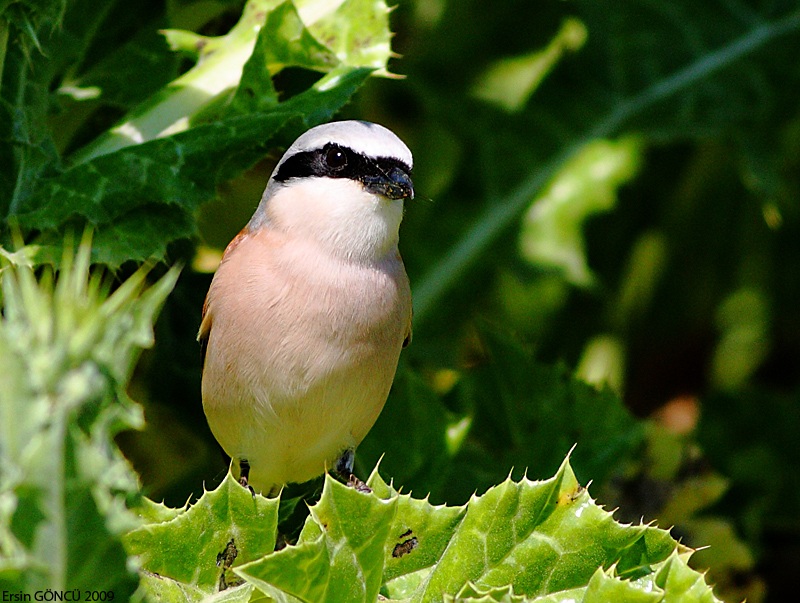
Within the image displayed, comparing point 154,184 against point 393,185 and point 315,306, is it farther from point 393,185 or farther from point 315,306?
point 393,185

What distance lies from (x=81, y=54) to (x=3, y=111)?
Result: 461 mm

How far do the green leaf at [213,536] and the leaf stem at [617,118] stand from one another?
2.65 metres

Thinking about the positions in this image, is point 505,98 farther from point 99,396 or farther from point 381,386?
point 99,396

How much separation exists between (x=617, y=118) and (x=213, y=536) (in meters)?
3.44

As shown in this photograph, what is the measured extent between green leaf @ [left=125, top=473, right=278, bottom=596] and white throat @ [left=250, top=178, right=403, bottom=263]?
2.73 ft

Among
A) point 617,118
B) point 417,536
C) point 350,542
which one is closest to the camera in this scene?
point 350,542

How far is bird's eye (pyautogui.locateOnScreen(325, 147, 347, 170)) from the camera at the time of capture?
283cm

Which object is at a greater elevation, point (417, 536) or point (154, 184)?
point (154, 184)

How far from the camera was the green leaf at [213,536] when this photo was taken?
2279mm

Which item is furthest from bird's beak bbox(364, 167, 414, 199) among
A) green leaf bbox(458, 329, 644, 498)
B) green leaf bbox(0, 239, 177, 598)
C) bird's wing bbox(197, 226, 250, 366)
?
green leaf bbox(0, 239, 177, 598)

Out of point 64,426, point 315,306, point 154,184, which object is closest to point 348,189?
point 315,306

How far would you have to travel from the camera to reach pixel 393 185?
2.80 m

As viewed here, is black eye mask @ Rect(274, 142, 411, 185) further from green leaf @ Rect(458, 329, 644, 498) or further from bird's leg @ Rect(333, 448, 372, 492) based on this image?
green leaf @ Rect(458, 329, 644, 498)

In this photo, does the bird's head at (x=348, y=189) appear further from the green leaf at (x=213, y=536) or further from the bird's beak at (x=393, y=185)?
the green leaf at (x=213, y=536)
